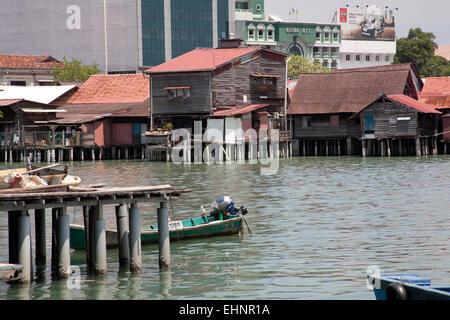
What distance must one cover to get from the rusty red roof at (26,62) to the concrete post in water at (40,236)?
95370mm

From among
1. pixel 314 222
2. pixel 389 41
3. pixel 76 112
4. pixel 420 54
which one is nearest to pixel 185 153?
pixel 76 112

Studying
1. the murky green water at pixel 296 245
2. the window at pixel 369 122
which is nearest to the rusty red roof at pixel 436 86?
the window at pixel 369 122

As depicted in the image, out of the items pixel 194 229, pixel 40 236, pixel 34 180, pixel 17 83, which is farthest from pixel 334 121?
pixel 17 83

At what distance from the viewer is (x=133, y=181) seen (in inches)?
1908

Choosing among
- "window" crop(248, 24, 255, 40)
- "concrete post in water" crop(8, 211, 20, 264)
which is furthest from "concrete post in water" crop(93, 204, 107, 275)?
"window" crop(248, 24, 255, 40)

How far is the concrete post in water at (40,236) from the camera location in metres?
23.6

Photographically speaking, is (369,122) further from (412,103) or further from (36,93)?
(36,93)

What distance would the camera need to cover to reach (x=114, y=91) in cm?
8225

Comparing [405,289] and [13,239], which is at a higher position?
[13,239]

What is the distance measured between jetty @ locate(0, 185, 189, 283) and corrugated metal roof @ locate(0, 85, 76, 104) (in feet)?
188

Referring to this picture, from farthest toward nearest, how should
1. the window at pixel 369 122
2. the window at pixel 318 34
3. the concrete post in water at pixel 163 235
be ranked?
1. the window at pixel 318 34
2. the window at pixel 369 122
3. the concrete post in water at pixel 163 235

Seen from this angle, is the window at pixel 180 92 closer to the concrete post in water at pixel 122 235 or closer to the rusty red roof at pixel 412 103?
the rusty red roof at pixel 412 103

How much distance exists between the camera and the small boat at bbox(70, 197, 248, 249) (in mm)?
25094

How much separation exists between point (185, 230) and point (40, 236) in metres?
4.64
